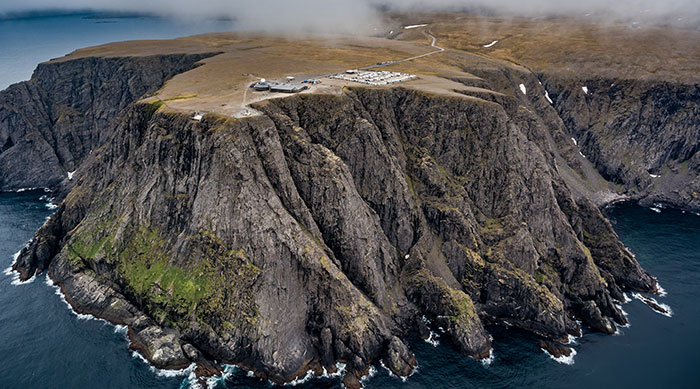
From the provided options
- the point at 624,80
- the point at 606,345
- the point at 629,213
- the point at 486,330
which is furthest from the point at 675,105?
the point at 486,330

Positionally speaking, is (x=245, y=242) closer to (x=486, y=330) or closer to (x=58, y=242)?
(x=486, y=330)

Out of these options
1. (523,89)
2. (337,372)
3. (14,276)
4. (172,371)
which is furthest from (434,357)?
(523,89)

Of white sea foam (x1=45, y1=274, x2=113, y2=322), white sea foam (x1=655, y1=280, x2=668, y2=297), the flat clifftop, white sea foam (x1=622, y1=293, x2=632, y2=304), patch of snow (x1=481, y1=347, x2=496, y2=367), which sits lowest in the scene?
patch of snow (x1=481, y1=347, x2=496, y2=367)

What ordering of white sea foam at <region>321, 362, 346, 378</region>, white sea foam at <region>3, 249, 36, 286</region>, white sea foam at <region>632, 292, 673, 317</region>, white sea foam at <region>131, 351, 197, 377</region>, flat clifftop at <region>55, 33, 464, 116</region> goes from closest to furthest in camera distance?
white sea foam at <region>131, 351, 197, 377</region> < white sea foam at <region>321, 362, 346, 378</region> < white sea foam at <region>632, 292, 673, 317</region> < white sea foam at <region>3, 249, 36, 286</region> < flat clifftop at <region>55, 33, 464, 116</region>

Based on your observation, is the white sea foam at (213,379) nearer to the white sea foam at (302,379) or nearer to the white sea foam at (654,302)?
the white sea foam at (302,379)

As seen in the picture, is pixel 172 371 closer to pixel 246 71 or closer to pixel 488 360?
pixel 488 360

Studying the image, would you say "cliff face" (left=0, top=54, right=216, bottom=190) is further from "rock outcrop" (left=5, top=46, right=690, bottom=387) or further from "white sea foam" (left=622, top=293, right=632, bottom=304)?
"white sea foam" (left=622, top=293, right=632, bottom=304)

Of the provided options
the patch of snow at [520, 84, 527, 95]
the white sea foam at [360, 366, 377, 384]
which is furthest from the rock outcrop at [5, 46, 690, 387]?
the patch of snow at [520, 84, 527, 95]
